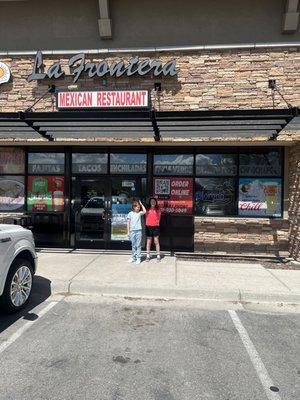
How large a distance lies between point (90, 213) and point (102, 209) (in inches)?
14.7

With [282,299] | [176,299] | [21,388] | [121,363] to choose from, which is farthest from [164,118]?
[21,388]

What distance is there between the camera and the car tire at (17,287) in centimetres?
562

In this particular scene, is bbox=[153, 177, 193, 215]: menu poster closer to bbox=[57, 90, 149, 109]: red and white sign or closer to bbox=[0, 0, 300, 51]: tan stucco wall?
bbox=[57, 90, 149, 109]: red and white sign

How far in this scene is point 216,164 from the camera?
10914mm

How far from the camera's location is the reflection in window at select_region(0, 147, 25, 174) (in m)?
11.5

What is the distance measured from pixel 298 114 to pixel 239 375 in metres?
5.54

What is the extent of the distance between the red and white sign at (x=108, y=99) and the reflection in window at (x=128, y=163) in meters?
1.54

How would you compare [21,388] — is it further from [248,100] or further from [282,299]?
[248,100]

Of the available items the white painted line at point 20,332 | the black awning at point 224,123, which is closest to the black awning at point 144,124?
the black awning at point 224,123

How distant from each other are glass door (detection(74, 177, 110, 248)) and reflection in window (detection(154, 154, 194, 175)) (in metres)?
1.68

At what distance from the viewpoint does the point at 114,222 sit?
11.2 m

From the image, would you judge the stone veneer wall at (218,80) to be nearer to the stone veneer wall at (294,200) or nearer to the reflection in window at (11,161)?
the stone veneer wall at (294,200)

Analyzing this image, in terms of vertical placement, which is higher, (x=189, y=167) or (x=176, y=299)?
(x=189, y=167)

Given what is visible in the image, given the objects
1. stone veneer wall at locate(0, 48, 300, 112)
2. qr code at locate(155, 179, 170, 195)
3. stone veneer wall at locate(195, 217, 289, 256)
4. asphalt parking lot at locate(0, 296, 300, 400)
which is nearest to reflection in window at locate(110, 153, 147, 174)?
qr code at locate(155, 179, 170, 195)
